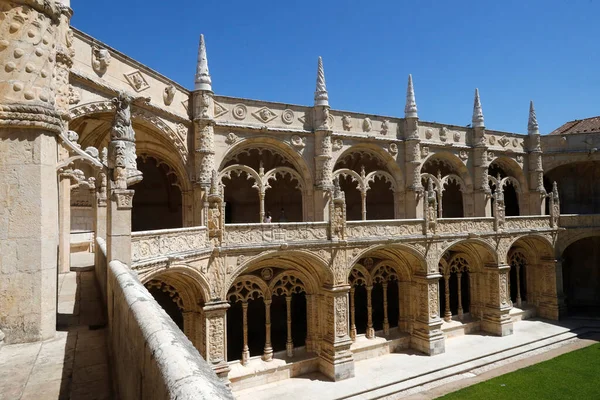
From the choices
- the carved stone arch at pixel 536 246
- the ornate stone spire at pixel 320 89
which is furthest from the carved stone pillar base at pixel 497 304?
the ornate stone spire at pixel 320 89

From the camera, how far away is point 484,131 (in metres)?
22.1

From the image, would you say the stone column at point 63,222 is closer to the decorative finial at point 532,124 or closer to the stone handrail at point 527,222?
the stone handrail at point 527,222

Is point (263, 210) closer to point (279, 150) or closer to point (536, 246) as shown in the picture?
point (279, 150)

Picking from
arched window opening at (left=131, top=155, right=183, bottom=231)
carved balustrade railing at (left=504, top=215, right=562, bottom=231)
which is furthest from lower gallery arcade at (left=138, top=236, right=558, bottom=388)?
arched window opening at (left=131, top=155, right=183, bottom=231)

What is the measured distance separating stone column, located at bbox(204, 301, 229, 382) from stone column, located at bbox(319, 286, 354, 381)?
159 inches

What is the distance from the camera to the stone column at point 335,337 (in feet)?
47.0

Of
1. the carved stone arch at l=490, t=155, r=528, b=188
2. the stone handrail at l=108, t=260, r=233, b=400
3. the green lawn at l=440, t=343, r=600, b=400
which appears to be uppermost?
the carved stone arch at l=490, t=155, r=528, b=188

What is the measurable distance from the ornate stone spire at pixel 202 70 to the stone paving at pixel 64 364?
1015cm

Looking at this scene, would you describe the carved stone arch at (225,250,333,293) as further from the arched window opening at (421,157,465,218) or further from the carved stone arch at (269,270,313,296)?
the arched window opening at (421,157,465,218)

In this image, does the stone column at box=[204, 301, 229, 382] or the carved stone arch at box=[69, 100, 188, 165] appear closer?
the carved stone arch at box=[69, 100, 188, 165]

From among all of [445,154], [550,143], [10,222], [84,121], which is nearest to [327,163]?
[445,154]

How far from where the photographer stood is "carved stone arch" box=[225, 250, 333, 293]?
13500mm

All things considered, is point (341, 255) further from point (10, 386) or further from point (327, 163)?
point (10, 386)

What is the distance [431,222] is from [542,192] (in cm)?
1086
